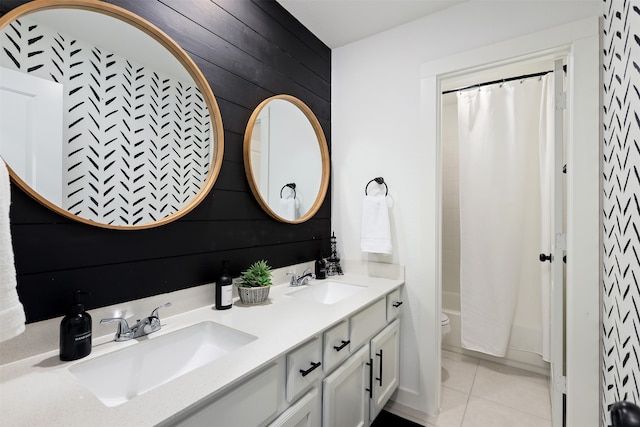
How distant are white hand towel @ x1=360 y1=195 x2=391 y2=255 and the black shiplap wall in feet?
1.06

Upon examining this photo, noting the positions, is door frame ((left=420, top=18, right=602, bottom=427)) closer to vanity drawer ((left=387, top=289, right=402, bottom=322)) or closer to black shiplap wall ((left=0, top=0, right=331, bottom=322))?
vanity drawer ((left=387, top=289, right=402, bottom=322))

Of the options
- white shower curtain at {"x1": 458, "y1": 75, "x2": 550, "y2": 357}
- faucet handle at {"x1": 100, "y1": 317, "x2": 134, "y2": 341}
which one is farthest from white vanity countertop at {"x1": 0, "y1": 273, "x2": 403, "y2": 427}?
white shower curtain at {"x1": 458, "y1": 75, "x2": 550, "y2": 357}

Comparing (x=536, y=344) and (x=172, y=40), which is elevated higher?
(x=172, y=40)

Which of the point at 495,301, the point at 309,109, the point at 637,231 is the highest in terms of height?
the point at 309,109

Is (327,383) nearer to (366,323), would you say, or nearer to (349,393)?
(349,393)

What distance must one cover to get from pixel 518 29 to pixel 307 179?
4.68 feet

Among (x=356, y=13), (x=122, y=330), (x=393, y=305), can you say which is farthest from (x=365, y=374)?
(x=356, y=13)

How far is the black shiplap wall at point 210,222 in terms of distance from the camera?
907 mm

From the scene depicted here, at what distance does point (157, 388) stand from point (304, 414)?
544mm

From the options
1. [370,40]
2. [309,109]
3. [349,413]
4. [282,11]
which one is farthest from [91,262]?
[370,40]

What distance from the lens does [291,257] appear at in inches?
72.7

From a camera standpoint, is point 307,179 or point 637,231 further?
point 307,179

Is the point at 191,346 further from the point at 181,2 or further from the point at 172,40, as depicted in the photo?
the point at 181,2

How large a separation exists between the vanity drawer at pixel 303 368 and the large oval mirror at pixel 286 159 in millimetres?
809
